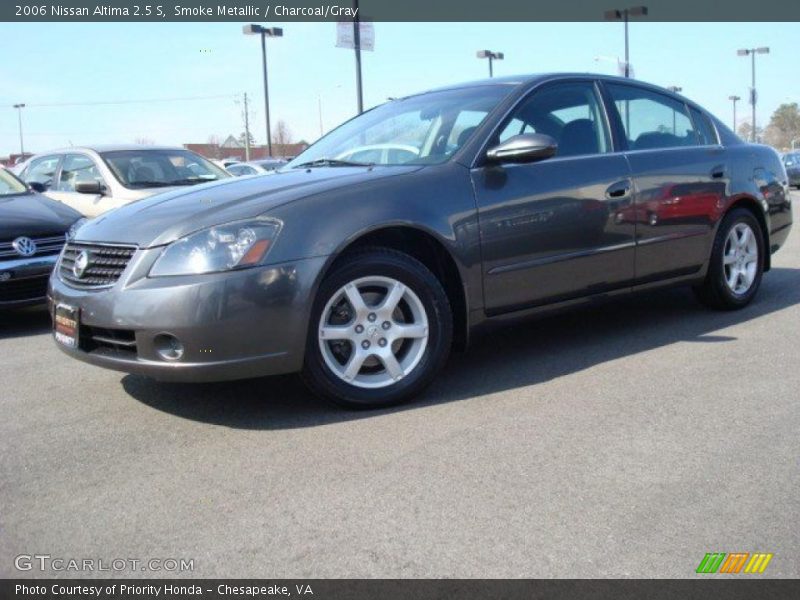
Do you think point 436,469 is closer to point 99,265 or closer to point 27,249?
point 99,265

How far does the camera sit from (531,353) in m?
4.92

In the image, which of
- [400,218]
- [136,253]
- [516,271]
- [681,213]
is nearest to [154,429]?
[136,253]

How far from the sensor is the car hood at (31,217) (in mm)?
6191

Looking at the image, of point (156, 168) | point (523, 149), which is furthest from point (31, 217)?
point (523, 149)

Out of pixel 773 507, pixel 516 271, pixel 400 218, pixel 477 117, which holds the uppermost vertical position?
pixel 477 117

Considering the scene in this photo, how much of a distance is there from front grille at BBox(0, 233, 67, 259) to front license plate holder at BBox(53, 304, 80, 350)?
7.59ft

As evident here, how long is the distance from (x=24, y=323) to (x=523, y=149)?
14.5 ft

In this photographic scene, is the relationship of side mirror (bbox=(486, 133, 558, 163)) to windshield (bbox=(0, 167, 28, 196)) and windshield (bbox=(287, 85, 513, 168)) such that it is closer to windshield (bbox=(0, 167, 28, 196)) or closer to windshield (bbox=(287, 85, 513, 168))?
windshield (bbox=(287, 85, 513, 168))

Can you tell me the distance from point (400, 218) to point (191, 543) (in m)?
1.86

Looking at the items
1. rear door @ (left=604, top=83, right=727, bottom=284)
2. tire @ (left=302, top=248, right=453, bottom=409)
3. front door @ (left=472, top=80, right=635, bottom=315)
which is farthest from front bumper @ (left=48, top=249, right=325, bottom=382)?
rear door @ (left=604, top=83, right=727, bottom=284)

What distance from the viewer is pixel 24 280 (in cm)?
608

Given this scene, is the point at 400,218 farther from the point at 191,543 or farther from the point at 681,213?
the point at 681,213

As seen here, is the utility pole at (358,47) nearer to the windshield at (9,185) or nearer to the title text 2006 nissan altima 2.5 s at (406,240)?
the windshield at (9,185)
